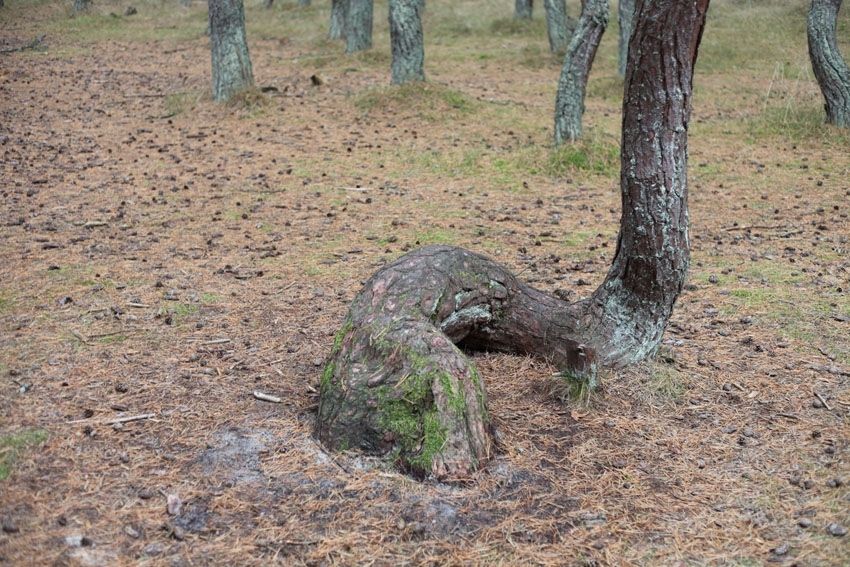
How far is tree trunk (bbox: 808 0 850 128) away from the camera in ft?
35.7

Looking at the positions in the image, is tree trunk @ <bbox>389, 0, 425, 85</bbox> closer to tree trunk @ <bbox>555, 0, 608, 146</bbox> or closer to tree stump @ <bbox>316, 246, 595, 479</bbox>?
tree trunk @ <bbox>555, 0, 608, 146</bbox>

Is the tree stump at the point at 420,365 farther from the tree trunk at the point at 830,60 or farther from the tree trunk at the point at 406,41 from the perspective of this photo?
the tree trunk at the point at 406,41

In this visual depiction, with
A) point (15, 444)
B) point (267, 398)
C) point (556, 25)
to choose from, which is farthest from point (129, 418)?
point (556, 25)

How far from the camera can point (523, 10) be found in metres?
22.9

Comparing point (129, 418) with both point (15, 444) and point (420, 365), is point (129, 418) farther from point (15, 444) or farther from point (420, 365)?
point (420, 365)

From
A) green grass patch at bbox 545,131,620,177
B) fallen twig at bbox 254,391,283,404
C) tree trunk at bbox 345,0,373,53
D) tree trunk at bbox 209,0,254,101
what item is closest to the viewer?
fallen twig at bbox 254,391,283,404

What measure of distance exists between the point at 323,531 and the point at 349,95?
10.6 metres

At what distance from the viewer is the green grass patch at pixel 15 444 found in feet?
12.1

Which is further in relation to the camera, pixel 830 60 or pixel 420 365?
pixel 830 60

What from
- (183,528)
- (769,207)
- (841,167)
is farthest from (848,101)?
(183,528)

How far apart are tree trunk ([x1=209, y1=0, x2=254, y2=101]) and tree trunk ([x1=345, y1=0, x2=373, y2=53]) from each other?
5.40m

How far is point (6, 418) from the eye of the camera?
4.09 metres

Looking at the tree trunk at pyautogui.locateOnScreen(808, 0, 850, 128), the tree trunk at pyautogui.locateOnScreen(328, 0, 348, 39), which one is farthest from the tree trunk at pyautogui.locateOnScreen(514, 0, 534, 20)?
the tree trunk at pyautogui.locateOnScreen(808, 0, 850, 128)

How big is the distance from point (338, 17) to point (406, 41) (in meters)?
7.70
